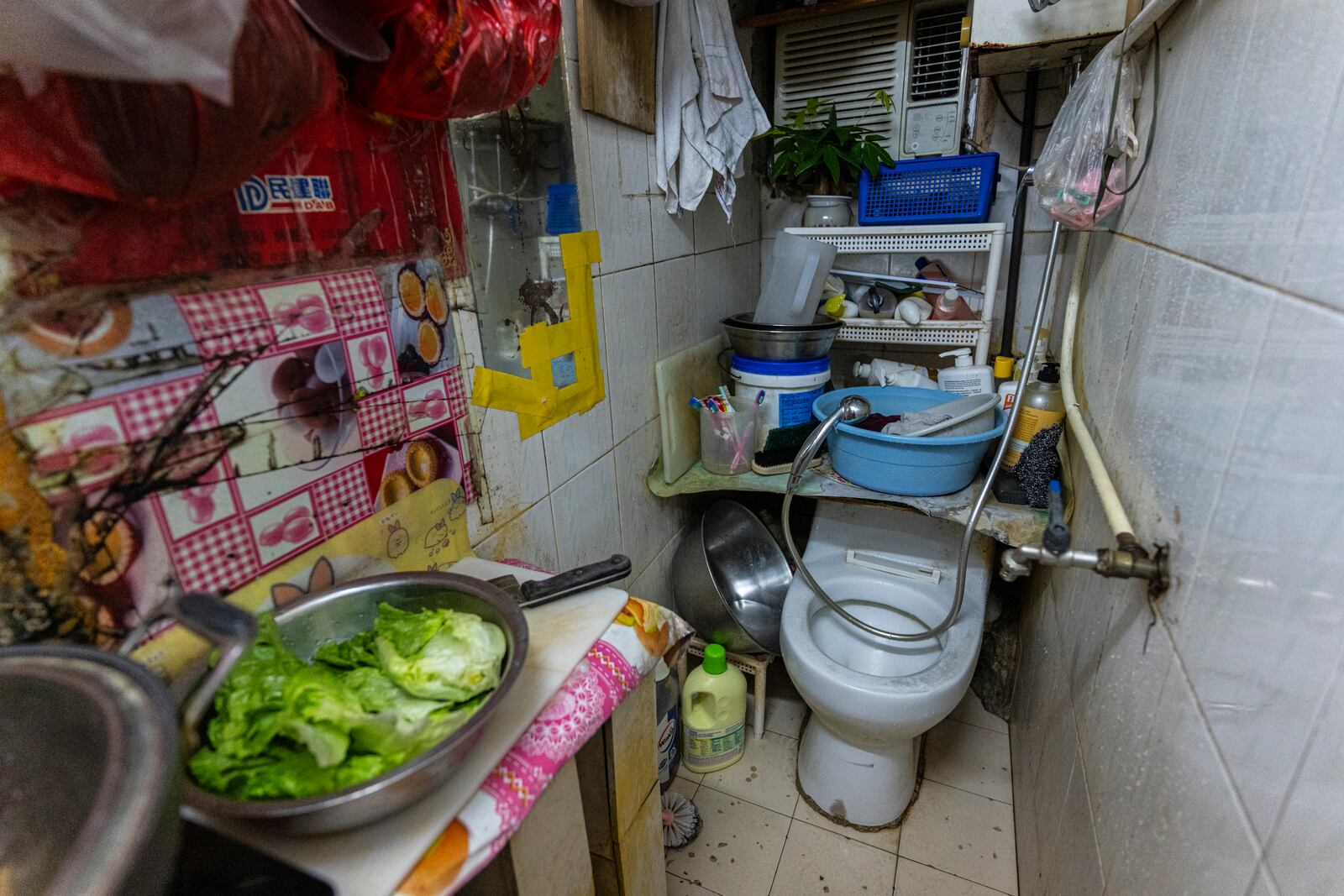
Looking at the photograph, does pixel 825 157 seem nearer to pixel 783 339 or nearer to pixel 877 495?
pixel 783 339

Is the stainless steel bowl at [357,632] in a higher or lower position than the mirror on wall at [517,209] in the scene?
lower

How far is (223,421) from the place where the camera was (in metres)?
0.58

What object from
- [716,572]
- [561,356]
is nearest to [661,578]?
[716,572]

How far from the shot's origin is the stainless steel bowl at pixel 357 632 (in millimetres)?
418

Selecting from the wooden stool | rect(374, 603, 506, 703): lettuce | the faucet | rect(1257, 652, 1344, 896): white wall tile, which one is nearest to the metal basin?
rect(374, 603, 506, 703): lettuce

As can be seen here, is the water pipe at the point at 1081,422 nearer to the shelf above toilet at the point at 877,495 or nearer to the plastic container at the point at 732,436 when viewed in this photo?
the shelf above toilet at the point at 877,495

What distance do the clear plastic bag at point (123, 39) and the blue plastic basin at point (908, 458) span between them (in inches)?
44.9

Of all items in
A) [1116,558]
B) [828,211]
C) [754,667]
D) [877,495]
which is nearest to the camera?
[1116,558]

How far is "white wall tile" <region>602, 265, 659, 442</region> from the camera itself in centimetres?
122

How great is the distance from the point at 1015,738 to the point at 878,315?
42.5 inches

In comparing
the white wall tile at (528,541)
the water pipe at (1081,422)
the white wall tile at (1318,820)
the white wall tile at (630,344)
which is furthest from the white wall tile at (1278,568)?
the white wall tile at (630,344)

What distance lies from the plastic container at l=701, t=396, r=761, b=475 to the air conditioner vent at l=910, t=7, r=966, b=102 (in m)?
0.93

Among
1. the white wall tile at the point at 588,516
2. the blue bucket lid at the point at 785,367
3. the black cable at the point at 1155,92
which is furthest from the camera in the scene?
the blue bucket lid at the point at 785,367

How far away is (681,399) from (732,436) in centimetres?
15
